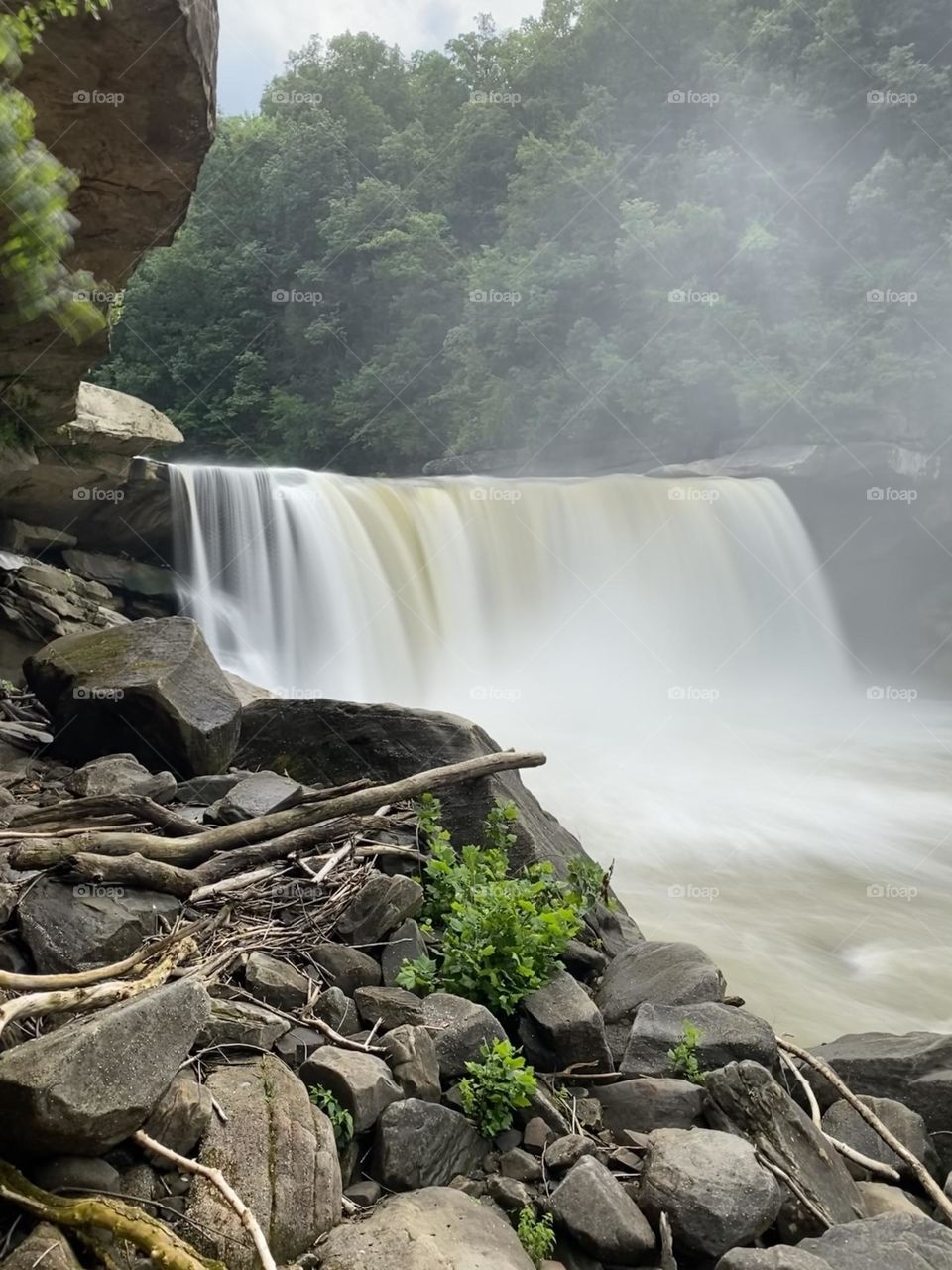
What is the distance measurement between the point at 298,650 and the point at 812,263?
14.4 m

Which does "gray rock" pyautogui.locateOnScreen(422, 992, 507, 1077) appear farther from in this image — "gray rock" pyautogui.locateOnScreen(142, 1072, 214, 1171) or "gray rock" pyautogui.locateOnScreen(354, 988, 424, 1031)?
"gray rock" pyautogui.locateOnScreen(142, 1072, 214, 1171)

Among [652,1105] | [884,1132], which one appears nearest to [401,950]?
[652,1105]

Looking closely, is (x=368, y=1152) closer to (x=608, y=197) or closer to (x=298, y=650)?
(x=298, y=650)

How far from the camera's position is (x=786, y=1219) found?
2824mm

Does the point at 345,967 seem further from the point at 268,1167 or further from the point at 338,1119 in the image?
the point at 268,1167

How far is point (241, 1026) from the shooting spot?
8.82 ft

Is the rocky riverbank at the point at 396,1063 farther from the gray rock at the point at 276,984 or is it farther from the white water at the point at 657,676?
the white water at the point at 657,676

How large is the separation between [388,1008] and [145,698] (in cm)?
250

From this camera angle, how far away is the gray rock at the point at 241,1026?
264 cm

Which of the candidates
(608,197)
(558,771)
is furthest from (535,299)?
(558,771)
